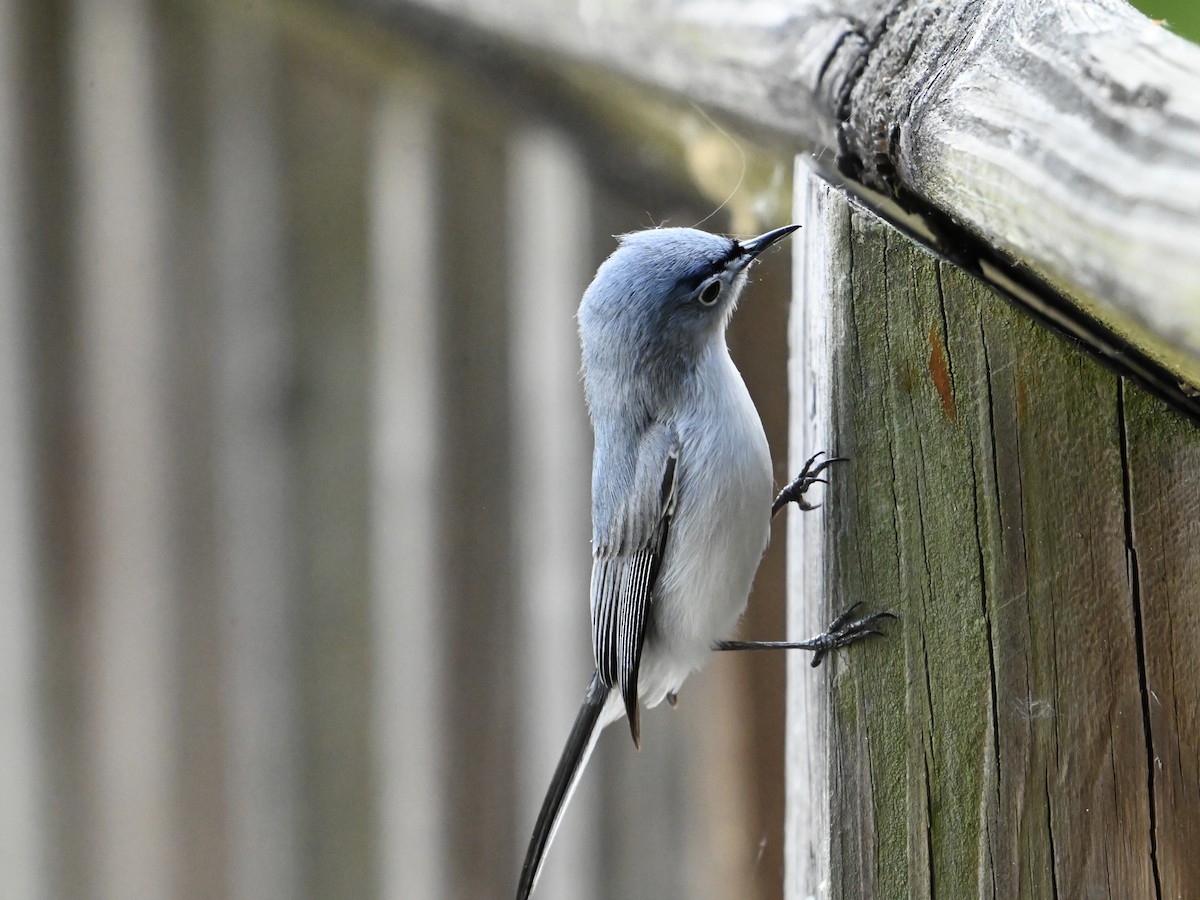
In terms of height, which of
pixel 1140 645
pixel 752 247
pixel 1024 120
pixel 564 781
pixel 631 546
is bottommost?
pixel 564 781

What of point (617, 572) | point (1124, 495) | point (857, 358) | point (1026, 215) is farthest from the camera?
point (617, 572)

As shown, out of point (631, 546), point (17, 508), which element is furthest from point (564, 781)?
point (17, 508)

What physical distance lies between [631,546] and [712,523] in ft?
0.49

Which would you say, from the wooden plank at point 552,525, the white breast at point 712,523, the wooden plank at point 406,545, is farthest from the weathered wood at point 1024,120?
the wooden plank at point 406,545

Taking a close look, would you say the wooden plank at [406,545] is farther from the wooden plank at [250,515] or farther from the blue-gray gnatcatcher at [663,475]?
the blue-gray gnatcatcher at [663,475]

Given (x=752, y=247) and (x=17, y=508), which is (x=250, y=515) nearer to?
(x=17, y=508)

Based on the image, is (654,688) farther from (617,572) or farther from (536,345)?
(536,345)

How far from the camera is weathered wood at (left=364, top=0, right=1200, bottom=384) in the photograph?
656 mm

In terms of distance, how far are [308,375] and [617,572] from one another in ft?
2.66

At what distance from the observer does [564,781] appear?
1.66 m

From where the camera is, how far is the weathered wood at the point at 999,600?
1.02 m

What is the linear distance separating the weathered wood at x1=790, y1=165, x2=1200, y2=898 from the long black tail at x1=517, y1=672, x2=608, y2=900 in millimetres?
587

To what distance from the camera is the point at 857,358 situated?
113 centimetres

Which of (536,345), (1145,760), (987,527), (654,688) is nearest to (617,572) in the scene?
(654,688)
